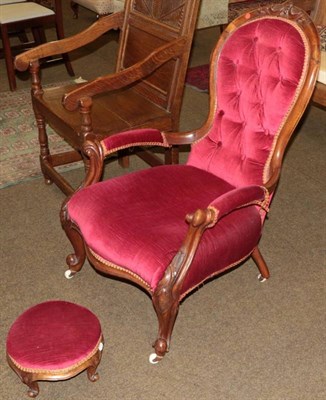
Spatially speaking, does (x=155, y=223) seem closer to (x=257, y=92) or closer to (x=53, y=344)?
(x=53, y=344)

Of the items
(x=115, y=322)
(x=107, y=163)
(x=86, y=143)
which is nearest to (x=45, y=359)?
(x=115, y=322)

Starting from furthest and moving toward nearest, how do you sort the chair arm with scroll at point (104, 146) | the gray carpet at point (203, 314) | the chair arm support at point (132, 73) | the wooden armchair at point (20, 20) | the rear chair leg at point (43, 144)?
the wooden armchair at point (20, 20) < the rear chair leg at point (43, 144) < the chair arm support at point (132, 73) < the chair arm with scroll at point (104, 146) < the gray carpet at point (203, 314)

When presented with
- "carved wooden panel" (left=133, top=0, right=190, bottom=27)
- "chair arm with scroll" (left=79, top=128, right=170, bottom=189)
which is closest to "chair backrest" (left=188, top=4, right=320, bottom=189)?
"chair arm with scroll" (left=79, top=128, right=170, bottom=189)

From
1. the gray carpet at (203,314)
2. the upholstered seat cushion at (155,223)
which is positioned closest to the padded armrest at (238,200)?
the upholstered seat cushion at (155,223)

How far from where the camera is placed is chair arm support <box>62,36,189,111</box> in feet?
8.55

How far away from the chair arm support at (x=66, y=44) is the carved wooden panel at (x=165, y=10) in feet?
0.57

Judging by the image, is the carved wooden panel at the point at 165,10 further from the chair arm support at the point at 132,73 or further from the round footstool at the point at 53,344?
the round footstool at the point at 53,344

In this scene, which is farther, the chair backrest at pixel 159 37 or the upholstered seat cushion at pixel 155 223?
the chair backrest at pixel 159 37

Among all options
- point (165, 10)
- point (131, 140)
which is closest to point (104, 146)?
point (131, 140)

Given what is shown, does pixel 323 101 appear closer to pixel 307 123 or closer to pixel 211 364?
pixel 307 123

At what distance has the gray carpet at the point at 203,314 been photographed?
2.16m

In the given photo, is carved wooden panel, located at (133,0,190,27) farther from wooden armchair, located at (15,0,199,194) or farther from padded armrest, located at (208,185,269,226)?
padded armrest, located at (208,185,269,226)

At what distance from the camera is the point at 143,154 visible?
3.35m

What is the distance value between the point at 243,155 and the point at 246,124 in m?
0.13
